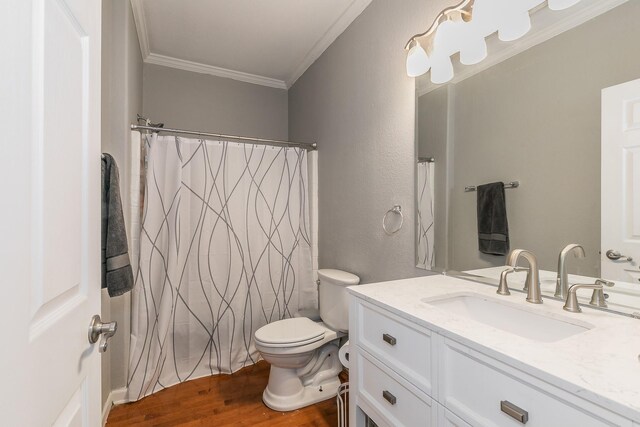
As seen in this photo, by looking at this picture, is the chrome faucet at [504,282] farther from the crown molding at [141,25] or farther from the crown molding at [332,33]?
the crown molding at [141,25]

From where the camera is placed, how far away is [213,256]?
7.13ft

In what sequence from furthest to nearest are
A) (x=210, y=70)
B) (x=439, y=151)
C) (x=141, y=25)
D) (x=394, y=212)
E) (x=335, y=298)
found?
(x=210, y=70) → (x=141, y=25) → (x=335, y=298) → (x=394, y=212) → (x=439, y=151)

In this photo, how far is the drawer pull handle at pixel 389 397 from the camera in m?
0.99

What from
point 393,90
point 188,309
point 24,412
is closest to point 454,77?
point 393,90

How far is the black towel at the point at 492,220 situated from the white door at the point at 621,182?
310mm

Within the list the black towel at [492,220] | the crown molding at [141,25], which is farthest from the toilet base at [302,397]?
the crown molding at [141,25]

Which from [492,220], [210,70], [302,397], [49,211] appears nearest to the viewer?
[49,211]

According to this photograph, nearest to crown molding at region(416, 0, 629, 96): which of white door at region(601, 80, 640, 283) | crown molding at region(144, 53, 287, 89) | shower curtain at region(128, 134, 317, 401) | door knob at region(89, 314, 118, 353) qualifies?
white door at region(601, 80, 640, 283)

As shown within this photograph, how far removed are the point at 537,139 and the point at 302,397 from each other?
5.79 feet

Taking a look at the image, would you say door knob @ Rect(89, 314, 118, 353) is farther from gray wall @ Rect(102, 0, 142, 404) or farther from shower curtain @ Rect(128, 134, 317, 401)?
shower curtain @ Rect(128, 134, 317, 401)

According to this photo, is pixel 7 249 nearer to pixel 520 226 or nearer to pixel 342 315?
pixel 520 226

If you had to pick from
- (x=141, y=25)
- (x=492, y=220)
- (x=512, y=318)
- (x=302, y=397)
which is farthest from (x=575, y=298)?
(x=141, y=25)

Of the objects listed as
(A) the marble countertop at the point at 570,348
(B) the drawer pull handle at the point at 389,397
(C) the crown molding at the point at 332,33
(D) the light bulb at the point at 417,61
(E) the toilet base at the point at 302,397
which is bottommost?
(E) the toilet base at the point at 302,397

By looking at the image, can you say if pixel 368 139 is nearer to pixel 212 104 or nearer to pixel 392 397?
pixel 392 397
